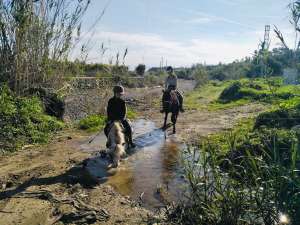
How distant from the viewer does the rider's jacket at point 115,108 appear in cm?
987

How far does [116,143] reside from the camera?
8.78 m

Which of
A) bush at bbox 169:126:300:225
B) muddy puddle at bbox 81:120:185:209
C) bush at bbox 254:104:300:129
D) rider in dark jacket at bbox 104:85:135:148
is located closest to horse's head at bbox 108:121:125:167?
muddy puddle at bbox 81:120:185:209

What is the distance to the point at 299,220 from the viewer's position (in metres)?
3.89

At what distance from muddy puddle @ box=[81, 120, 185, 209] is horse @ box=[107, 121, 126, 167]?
28 cm

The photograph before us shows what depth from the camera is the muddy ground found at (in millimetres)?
5594

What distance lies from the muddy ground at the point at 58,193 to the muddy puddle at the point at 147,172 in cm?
28

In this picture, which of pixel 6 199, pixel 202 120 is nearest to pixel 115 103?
pixel 6 199

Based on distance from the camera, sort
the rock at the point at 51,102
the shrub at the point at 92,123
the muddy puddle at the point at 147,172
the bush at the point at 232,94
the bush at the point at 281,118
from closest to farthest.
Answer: the muddy puddle at the point at 147,172 < the bush at the point at 281,118 < the rock at the point at 51,102 < the shrub at the point at 92,123 < the bush at the point at 232,94

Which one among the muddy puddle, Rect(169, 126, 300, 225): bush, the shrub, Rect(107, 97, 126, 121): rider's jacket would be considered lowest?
the muddy puddle

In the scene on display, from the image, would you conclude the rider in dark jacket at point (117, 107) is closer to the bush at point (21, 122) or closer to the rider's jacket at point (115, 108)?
the rider's jacket at point (115, 108)

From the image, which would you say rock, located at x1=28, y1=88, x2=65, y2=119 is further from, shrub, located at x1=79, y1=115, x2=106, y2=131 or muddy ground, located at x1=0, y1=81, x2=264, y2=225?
muddy ground, located at x1=0, y1=81, x2=264, y2=225

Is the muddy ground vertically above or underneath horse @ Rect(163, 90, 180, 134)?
underneath

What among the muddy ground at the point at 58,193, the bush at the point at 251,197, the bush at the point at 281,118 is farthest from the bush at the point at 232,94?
the bush at the point at 251,197

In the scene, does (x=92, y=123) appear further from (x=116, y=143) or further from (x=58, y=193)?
(x=58, y=193)
